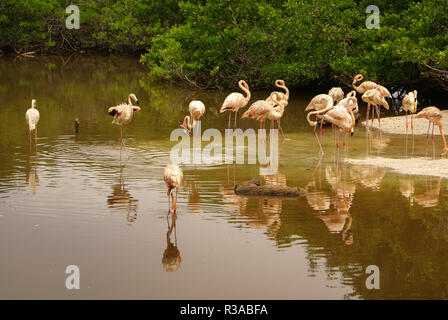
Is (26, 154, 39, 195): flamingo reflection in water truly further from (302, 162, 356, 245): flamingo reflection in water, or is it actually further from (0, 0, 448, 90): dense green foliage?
(0, 0, 448, 90): dense green foliage

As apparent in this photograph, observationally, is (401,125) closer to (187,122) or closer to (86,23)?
(187,122)

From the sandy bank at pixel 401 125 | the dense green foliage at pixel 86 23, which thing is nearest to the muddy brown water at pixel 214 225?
the sandy bank at pixel 401 125

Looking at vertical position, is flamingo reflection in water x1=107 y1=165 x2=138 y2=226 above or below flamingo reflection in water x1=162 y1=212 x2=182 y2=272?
above

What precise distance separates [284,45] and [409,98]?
6387mm

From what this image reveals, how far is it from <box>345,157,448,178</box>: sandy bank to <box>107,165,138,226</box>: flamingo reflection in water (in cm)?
392

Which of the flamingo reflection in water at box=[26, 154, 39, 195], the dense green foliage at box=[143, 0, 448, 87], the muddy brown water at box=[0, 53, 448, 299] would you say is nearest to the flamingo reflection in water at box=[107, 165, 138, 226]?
the muddy brown water at box=[0, 53, 448, 299]

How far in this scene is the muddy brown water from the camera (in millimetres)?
6309

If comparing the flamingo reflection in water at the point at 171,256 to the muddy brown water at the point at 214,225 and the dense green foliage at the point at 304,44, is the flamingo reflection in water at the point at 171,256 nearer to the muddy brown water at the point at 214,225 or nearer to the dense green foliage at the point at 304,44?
the muddy brown water at the point at 214,225

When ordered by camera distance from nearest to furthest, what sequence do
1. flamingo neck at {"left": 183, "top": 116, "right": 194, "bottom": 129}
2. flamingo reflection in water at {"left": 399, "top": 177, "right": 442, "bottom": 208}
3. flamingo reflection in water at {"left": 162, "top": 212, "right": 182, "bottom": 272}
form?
flamingo reflection in water at {"left": 162, "top": 212, "right": 182, "bottom": 272}
flamingo reflection in water at {"left": 399, "top": 177, "right": 442, "bottom": 208}
flamingo neck at {"left": 183, "top": 116, "right": 194, "bottom": 129}

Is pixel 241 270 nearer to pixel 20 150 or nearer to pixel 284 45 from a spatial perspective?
pixel 20 150

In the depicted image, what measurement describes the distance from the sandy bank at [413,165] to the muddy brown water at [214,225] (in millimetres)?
177

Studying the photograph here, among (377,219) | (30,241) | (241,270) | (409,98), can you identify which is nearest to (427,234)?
(377,219)

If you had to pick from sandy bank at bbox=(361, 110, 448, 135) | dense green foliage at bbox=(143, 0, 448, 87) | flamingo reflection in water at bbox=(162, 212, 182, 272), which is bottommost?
flamingo reflection in water at bbox=(162, 212, 182, 272)

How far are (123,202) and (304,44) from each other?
11348mm
